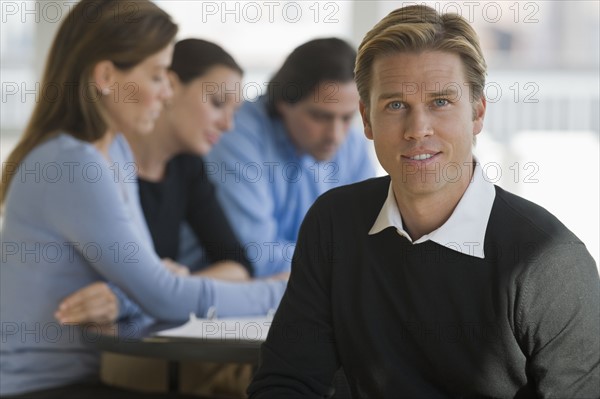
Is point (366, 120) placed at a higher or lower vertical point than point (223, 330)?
higher

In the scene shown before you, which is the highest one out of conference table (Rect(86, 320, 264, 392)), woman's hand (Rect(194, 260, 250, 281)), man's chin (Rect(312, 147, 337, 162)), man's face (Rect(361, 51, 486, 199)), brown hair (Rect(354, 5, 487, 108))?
brown hair (Rect(354, 5, 487, 108))

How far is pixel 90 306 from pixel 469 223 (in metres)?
1.03

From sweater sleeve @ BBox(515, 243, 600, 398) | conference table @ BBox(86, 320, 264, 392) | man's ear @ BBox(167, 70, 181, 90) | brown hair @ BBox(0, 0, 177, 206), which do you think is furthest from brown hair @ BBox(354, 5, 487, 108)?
man's ear @ BBox(167, 70, 181, 90)

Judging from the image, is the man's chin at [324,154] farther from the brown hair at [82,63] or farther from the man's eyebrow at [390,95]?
the man's eyebrow at [390,95]

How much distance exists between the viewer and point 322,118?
3096 mm

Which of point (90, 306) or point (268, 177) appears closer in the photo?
point (90, 306)

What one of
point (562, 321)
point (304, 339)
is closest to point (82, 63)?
point (304, 339)

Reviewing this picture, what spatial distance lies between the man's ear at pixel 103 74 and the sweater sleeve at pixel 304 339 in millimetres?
908

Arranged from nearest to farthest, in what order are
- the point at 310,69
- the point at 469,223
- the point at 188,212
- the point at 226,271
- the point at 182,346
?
the point at 469,223 < the point at 182,346 < the point at 226,271 < the point at 188,212 < the point at 310,69

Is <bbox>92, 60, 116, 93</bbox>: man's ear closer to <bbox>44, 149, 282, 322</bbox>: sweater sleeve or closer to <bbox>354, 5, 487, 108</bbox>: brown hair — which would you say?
<bbox>44, 149, 282, 322</bbox>: sweater sleeve

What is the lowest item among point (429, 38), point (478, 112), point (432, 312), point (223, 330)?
point (223, 330)

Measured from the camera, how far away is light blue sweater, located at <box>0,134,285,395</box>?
2121mm

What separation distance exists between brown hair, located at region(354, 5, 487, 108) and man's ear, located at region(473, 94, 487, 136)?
0.01 m

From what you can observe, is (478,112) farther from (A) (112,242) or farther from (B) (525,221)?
(A) (112,242)
